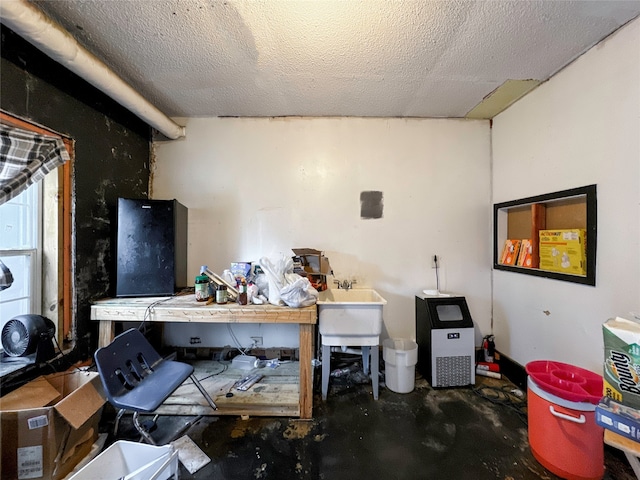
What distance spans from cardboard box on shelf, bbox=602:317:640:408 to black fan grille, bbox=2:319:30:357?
3043 mm

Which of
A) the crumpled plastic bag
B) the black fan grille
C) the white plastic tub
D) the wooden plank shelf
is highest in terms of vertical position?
the crumpled plastic bag

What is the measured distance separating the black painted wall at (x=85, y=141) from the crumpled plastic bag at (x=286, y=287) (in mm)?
1320

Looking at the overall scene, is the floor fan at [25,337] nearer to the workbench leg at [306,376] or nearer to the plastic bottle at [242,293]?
the plastic bottle at [242,293]

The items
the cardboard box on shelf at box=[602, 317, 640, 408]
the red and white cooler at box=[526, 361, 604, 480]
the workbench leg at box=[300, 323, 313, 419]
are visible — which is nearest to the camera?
the cardboard box on shelf at box=[602, 317, 640, 408]

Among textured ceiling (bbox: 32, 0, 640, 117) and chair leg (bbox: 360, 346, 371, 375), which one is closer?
textured ceiling (bbox: 32, 0, 640, 117)

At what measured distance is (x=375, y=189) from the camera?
2531 mm

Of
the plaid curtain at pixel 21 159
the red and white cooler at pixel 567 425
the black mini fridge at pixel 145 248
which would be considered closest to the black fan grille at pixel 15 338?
the black mini fridge at pixel 145 248

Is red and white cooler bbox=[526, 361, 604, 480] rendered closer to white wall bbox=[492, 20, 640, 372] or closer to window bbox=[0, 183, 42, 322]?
white wall bbox=[492, 20, 640, 372]

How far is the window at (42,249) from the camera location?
151 centimetres

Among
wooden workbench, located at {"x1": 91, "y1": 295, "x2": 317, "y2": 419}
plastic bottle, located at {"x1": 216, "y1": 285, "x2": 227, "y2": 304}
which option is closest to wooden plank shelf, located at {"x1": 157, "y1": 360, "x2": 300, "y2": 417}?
wooden workbench, located at {"x1": 91, "y1": 295, "x2": 317, "y2": 419}

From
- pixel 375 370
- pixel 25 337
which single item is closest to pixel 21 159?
pixel 25 337

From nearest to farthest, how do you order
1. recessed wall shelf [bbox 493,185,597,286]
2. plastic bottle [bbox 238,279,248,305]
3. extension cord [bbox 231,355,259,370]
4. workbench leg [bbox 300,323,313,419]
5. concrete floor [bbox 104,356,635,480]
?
concrete floor [bbox 104,356,635,480] < recessed wall shelf [bbox 493,185,597,286] < workbench leg [bbox 300,323,313,419] < plastic bottle [bbox 238,279,248,305] < extension cord [bbox 231,355,259,370]

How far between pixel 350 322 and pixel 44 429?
1766mm

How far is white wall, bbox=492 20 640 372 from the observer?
1.41 m
